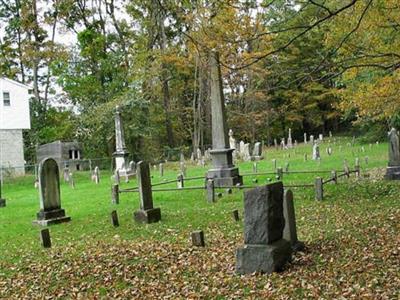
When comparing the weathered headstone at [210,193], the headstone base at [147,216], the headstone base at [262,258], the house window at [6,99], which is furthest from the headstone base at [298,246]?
the house window at [6,99]

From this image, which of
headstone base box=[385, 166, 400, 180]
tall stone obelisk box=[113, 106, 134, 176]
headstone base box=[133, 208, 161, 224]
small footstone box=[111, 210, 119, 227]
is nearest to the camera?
small footstone box=[111, 210, 119, 227]

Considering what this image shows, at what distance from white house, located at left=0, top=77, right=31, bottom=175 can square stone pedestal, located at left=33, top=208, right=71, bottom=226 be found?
22175 mm

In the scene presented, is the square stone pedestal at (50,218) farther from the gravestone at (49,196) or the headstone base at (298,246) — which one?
the headstone base at (298,246)

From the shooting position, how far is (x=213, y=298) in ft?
19.8

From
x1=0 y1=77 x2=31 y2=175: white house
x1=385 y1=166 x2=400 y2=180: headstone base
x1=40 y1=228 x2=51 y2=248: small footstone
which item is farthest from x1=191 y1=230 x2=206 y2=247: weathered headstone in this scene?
x1=0 y1=77 x2=31 y2=175: white house

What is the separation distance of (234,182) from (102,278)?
10435mm

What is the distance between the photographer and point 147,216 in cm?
1202

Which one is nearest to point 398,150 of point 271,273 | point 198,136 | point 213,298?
point 271,273

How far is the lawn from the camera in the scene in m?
6.31

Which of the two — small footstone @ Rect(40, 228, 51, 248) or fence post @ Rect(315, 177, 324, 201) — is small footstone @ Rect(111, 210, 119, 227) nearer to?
small footstone @ Rect(40, 228, 51, 248)

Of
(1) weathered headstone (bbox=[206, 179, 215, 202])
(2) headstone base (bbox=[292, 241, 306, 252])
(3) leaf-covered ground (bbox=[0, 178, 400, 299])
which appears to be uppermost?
(1) weathered headstone (bbox=[206, 179, 215, 202])

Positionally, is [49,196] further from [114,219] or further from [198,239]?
[198,239]

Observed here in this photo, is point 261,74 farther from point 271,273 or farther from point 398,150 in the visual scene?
point 271,273

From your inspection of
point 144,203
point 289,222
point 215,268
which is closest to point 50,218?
point 144,203
